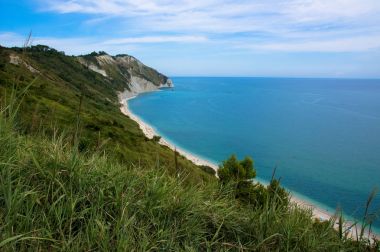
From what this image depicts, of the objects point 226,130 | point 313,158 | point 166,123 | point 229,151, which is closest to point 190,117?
point 166,123

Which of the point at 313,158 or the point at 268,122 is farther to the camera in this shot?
the point at 268,122

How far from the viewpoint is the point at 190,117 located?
120562 mm

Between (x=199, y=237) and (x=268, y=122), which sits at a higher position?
(x=199, y=237)

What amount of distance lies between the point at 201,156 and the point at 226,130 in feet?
108

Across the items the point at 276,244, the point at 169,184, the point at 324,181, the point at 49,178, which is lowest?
the point at 324,181

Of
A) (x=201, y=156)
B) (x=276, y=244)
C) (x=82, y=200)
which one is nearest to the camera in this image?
(x=82, y=200)

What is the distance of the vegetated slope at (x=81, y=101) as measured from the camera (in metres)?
5.65

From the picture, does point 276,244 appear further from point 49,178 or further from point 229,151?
point 229,151

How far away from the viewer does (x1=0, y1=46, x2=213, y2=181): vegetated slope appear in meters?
5.65

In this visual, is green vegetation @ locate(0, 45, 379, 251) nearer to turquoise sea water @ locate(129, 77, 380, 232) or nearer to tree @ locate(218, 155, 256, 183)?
tree @ locate(218, 155, 256, 183)

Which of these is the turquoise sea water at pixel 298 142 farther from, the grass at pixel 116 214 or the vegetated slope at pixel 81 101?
the grass at pixel 116 214

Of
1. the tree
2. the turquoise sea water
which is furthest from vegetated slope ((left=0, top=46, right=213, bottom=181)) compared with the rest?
the turquoise sea water

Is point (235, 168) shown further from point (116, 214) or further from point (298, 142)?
point (298, 142)

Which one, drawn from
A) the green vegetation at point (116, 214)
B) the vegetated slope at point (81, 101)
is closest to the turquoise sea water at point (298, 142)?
the vegetated slope at point (81, 101)
